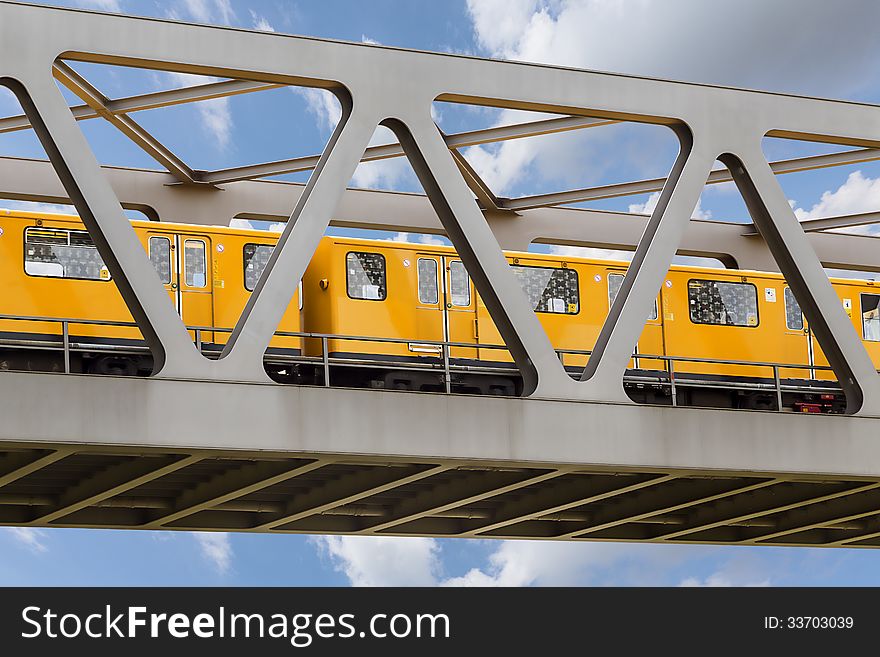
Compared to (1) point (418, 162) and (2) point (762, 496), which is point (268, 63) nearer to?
(1) point (418, 162)

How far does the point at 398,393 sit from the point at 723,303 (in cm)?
1073

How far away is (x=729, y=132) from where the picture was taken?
68.2 feet

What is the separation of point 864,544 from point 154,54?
18.6 metres

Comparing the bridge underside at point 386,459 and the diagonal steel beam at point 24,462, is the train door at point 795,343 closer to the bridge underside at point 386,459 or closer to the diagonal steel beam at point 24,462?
the bridge underside at point 386,459

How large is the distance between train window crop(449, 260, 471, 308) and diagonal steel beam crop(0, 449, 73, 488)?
8890mm

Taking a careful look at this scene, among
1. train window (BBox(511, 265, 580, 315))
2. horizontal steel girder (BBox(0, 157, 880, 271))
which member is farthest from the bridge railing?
horizontal steel girder (BBox(0, 157, 880, 271))

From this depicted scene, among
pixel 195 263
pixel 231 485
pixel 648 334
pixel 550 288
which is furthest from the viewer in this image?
pixel 648 334

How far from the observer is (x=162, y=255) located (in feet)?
76.8

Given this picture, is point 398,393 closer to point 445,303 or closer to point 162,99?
point 445,303

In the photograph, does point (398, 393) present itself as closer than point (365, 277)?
Yes

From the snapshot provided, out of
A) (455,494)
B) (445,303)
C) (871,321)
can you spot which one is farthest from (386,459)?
(871,321)

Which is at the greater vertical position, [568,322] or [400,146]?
[400,146]

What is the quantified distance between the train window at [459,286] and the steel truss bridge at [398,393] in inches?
120

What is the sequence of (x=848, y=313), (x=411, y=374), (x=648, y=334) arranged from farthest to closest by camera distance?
(x=848, y=313) < (x=648, y=334) < (x=411, y=374)
